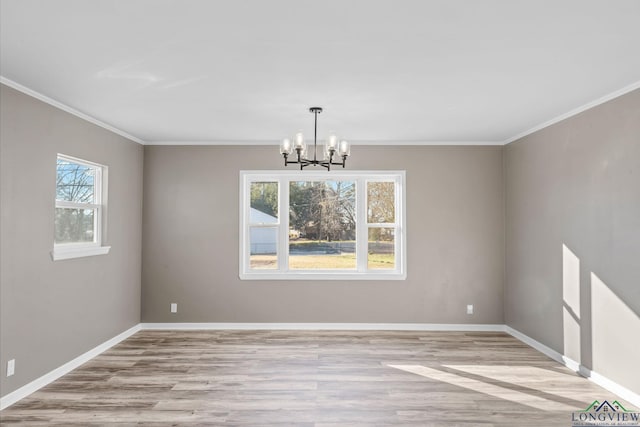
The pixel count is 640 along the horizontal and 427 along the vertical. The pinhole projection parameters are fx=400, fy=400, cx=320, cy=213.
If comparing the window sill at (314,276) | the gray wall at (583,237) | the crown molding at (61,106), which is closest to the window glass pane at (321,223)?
the window sill at (314,276)

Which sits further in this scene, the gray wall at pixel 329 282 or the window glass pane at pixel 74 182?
the gray wall at pixel 329 282

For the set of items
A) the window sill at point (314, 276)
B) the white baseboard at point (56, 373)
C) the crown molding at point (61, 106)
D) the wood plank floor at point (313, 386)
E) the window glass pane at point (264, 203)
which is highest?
the crown molding at point (61, 106)

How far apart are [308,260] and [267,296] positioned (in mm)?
765

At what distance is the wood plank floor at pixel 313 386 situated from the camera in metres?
3.07

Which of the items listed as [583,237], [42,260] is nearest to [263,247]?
[42,260]

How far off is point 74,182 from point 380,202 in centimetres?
379

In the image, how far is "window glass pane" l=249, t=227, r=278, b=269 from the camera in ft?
18.7

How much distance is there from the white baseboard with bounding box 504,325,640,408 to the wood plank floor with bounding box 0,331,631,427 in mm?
77

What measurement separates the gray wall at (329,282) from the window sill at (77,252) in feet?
3.37

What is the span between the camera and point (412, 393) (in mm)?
3492

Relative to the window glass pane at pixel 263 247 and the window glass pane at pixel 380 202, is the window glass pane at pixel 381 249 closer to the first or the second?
the window glass pane at pixel 380 202

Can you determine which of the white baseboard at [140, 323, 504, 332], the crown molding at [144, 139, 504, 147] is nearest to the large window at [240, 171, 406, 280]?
the crown molding at [144, 139, 504, 147]

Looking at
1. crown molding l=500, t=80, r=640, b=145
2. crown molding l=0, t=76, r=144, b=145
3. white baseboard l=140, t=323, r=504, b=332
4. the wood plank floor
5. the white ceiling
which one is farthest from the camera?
white baseboard l=140, t=323, r=504, b=332

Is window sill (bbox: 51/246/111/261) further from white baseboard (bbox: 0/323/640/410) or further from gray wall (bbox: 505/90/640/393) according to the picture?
gray wall (bbox: 505/90/640/393)
